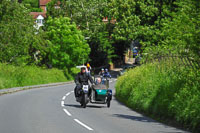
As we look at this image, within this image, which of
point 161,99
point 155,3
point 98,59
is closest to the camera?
point 161,99

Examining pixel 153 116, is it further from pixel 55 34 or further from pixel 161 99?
pixel 55 34

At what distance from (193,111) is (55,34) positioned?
46996 mm

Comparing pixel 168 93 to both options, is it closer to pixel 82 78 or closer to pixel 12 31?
pixel 82 78

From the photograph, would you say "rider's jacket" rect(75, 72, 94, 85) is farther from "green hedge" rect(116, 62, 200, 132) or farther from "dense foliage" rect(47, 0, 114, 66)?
"dense foliage" rect(47, 0, 114, 66)

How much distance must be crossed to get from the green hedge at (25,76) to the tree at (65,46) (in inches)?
88.7

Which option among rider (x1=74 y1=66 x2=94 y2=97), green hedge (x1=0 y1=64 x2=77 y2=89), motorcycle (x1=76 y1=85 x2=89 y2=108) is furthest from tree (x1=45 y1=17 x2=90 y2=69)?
motorcycle (x1=76 y1=85 x2=89 y2=108)

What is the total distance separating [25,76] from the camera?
4231cm

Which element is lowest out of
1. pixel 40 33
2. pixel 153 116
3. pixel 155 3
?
pixel 153 116

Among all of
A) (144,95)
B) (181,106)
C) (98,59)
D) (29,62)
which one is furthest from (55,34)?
(181,106)

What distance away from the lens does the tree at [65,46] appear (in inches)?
2267

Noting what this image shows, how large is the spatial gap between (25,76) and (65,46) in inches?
638

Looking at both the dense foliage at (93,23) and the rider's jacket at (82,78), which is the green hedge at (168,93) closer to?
the rider's jacket at (82,78)

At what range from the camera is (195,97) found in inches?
529

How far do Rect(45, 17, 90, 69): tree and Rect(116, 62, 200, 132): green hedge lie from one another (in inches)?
1361
